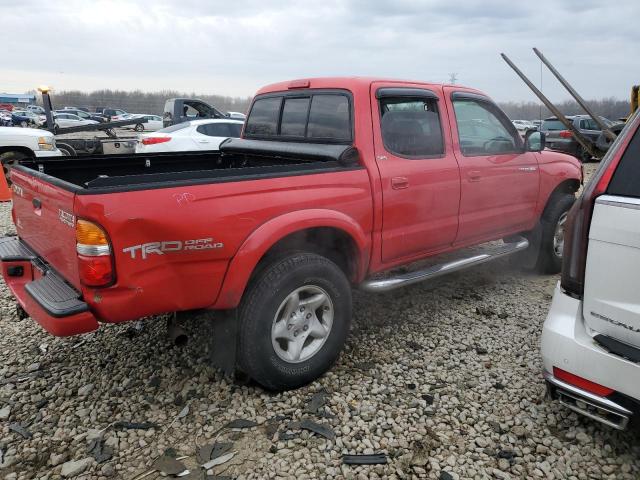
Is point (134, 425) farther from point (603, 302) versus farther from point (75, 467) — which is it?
point (603, 302)

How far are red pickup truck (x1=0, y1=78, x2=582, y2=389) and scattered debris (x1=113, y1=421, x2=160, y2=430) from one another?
1.95 feet

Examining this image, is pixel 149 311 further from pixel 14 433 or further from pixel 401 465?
pixel 401 465

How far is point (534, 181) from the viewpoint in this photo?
4598mm

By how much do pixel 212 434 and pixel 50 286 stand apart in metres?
1.21

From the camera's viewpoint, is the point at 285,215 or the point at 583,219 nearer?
the point at 583,219

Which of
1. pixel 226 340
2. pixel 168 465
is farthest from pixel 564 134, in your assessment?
pixel 168 465

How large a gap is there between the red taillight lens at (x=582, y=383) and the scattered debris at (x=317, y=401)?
131cm

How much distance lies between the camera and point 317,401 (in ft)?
9.58

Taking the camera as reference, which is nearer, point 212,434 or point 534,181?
point 212,434

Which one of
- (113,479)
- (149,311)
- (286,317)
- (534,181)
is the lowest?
(113,479)

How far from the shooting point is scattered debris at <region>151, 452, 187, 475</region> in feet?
7.85

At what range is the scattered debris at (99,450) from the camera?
249 cm

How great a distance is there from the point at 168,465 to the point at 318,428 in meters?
0.80

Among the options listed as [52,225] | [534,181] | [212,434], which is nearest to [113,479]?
[212,434]
